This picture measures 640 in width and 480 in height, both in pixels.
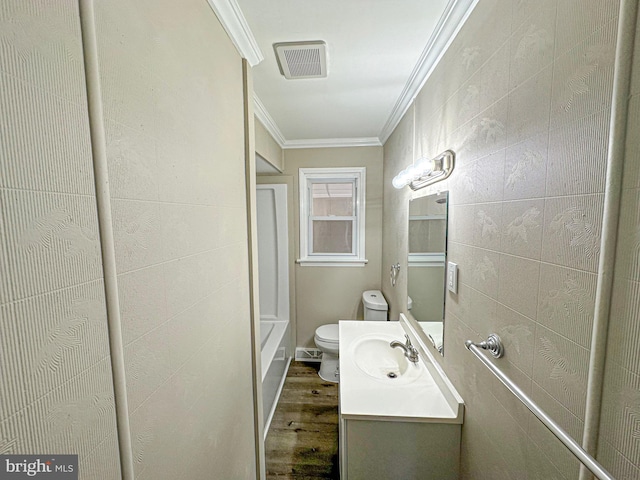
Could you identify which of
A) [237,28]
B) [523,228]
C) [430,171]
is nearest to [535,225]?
[523,228]

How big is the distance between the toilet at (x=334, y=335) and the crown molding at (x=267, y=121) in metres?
1.74

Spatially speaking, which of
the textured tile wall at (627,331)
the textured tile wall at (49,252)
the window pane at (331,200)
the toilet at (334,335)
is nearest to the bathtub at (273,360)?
the toilet at (334,335)

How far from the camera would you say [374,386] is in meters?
1.28

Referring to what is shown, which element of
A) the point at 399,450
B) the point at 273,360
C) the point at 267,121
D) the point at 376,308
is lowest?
the point at 273,360

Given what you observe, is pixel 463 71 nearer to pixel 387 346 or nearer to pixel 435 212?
pixel 435 212

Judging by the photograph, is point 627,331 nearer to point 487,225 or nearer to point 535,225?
point 535,225

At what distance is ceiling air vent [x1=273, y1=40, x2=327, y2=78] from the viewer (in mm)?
1232

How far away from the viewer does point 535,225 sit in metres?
0.68

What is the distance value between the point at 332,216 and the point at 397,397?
6.44ft

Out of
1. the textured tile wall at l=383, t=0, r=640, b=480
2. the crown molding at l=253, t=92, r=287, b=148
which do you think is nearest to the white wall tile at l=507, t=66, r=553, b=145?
the textured tile wall at l=383, t=0, r=640, b=480

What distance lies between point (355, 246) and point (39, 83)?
2.60 metres

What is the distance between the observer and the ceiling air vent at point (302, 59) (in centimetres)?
123

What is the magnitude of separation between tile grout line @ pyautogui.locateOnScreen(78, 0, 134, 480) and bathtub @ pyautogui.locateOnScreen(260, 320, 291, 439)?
4.54ft

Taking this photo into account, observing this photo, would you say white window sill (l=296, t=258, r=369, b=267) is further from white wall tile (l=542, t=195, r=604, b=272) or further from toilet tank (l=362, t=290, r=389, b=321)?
white wall tile (l=542, t=195, r=604, b=272)
